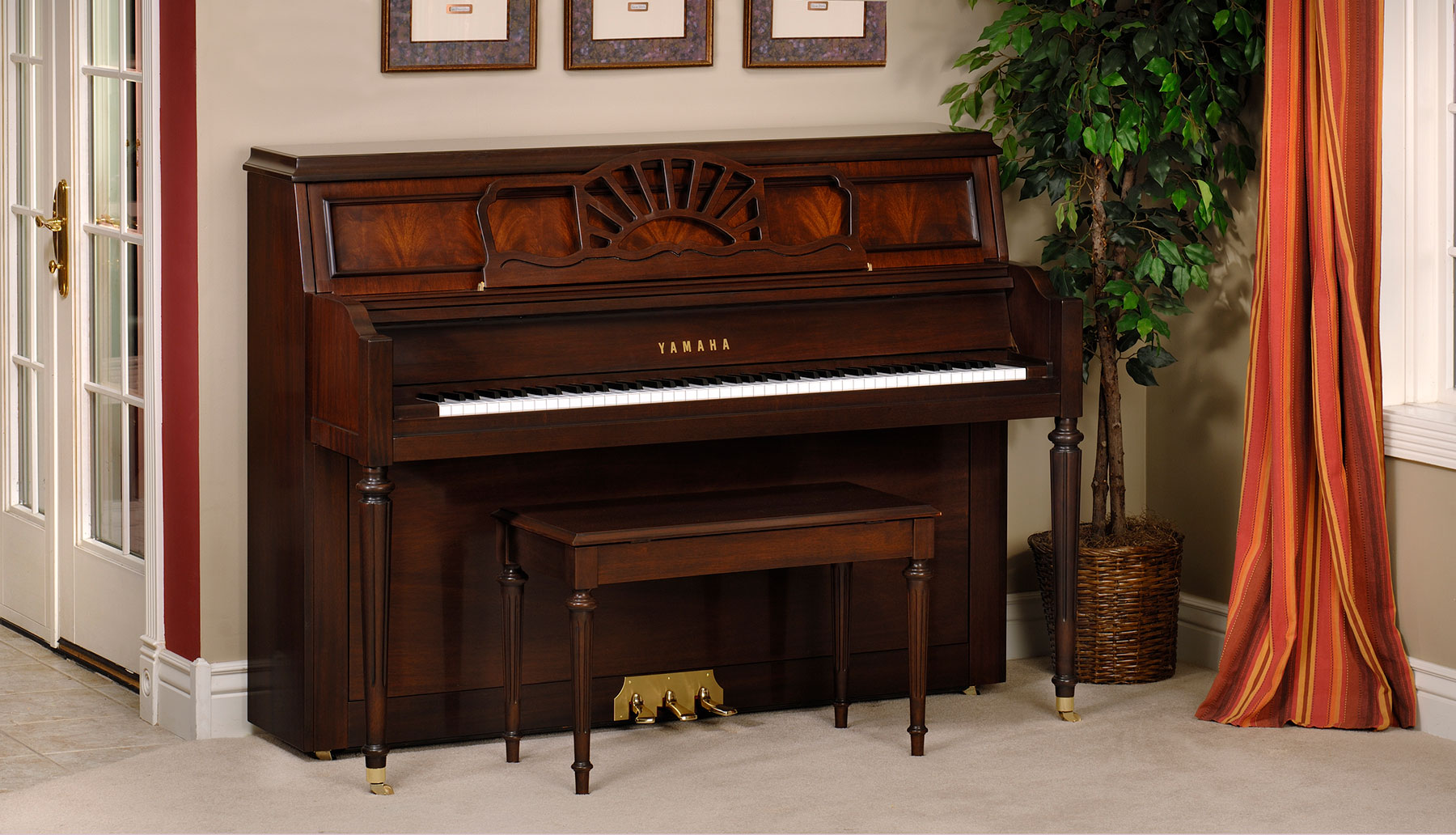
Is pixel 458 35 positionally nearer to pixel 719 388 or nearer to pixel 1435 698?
pixel 719 388

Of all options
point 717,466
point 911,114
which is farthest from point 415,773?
point 911,114

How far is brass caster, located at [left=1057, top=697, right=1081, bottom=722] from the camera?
14.8 feet

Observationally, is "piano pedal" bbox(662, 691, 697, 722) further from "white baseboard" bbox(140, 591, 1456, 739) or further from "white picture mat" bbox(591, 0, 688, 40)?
"white picture mat" bbox(591, 0, 688, 40)

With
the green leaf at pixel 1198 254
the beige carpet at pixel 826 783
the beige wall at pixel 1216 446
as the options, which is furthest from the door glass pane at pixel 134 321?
the beige wall at pixel 1216 446

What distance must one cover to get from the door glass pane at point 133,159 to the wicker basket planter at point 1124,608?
2183 millimetres

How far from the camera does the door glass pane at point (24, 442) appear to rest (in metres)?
5.26

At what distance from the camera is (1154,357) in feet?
15.5

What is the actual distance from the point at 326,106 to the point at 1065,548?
1809mm

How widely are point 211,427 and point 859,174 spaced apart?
1.45 meters

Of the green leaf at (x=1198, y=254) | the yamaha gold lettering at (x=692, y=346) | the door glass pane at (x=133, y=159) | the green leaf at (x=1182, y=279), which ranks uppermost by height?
the door glass pane at (x=133, y=159)

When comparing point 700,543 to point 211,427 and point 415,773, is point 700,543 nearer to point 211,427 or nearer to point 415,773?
point 415,773

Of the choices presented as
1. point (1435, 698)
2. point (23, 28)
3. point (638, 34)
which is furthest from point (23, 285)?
point (1435, 698)

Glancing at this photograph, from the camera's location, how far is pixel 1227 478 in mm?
4965

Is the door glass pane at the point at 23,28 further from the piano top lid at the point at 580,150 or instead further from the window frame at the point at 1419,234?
the window frame at the point at 1419,234
